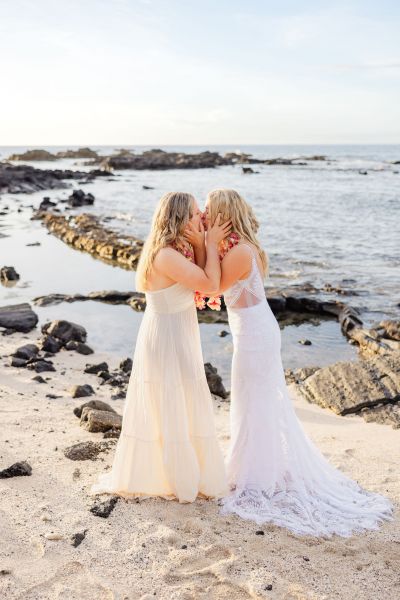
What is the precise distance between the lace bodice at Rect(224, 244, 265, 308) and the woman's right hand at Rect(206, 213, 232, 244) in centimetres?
31

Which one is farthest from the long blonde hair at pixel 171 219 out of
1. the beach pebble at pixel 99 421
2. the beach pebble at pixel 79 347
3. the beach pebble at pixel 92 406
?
the beach pebble at pixel 79 347

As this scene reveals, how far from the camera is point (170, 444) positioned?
5074 mm

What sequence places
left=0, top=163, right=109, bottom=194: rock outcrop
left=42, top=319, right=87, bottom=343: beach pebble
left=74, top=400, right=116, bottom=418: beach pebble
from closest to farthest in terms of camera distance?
left=74, top=400, right=116, bottom=418: beach pebble < left=42, top=319, right=87, bottom=343: beach pebble < left=0, top=163, right=109, bottom=194: rock outcrop

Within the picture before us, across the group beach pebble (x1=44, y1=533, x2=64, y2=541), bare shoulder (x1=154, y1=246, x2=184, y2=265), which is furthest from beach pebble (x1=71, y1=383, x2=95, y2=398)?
bare shoulder (x1=154, y1=246, x2=184, y2=265)

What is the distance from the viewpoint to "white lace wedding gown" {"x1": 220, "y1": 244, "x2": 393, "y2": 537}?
5164 mm

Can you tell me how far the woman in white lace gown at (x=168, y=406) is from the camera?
502 cm

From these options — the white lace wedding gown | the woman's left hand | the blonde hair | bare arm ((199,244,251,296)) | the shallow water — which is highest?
the blonde hair

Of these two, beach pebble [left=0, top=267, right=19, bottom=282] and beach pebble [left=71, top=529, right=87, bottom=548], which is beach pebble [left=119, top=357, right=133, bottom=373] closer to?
beach pebble [left=71, top=529, right=87, bottom=548]

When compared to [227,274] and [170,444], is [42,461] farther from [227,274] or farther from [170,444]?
[227,274]

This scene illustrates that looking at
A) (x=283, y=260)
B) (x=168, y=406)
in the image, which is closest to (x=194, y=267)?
(x=168, y=406)

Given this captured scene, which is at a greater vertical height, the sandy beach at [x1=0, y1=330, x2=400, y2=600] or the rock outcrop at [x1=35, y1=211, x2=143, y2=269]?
the sandy beach at [x1=0, y1=330, x2=400, y2=600]

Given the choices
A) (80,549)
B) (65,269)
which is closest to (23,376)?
(80,549)

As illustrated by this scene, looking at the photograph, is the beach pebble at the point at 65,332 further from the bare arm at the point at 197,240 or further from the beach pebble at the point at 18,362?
the bare arm at the point at 197,240

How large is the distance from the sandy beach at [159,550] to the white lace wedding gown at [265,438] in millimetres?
351
